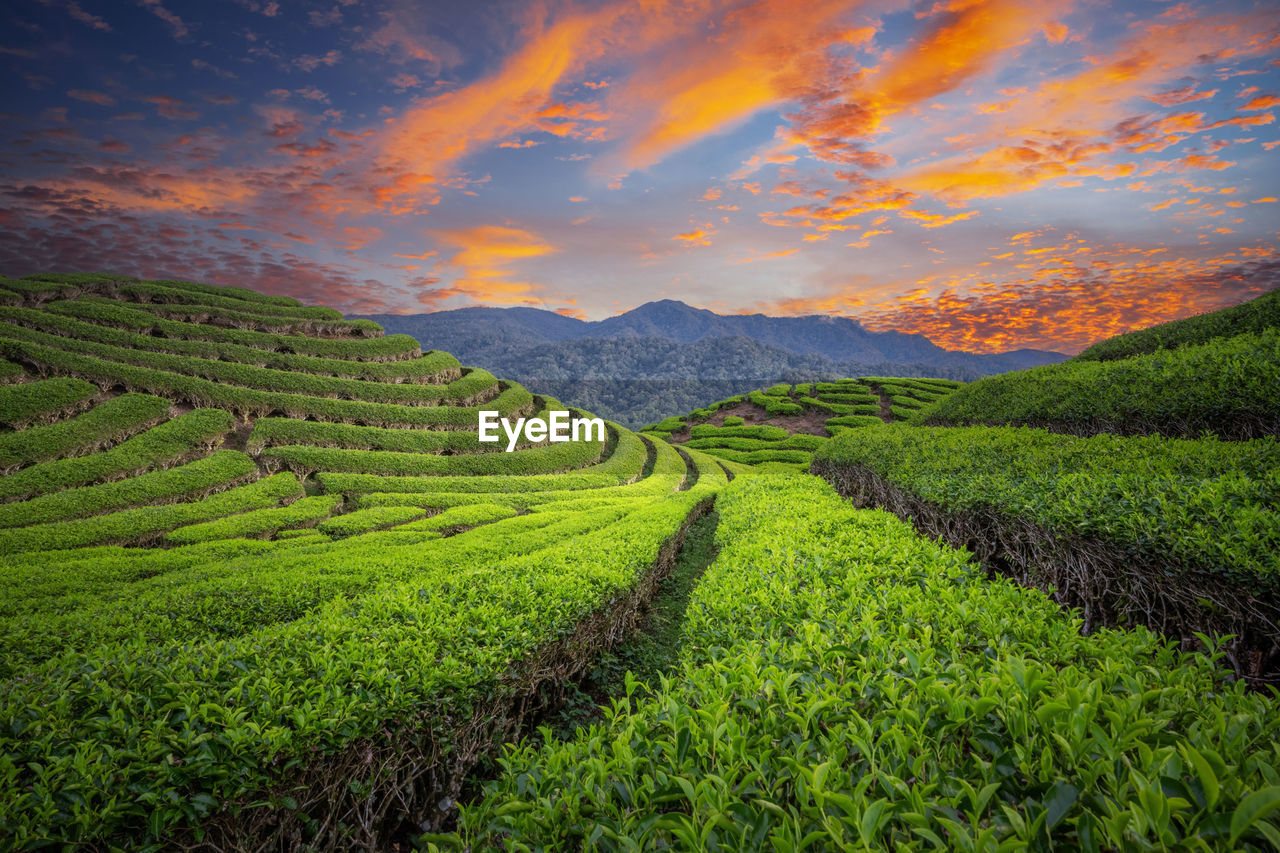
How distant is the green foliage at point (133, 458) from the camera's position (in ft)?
57.4

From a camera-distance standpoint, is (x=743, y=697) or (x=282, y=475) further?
(x=282, y=475)

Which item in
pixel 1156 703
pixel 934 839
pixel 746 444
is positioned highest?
pixel 934 839

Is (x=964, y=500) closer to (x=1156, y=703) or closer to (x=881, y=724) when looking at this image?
(x=1156, y=703)

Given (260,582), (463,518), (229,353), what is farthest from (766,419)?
(260,582)

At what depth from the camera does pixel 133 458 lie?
67.1ft

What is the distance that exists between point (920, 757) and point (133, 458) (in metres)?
29.6

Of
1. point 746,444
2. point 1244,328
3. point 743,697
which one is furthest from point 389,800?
point 746,444

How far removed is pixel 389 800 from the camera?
378 centimetres

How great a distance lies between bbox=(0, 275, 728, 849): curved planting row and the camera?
2984mm

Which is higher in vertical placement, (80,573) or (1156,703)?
(1156,703)

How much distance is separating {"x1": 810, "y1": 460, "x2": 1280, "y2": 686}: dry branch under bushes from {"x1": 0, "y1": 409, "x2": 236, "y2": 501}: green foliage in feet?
95.8

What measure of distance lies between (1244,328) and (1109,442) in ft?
34.1

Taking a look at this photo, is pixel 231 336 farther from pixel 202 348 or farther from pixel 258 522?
pixel 258 522

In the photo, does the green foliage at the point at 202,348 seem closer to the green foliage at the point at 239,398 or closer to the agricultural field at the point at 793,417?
the green foliage at the point at 239,398
